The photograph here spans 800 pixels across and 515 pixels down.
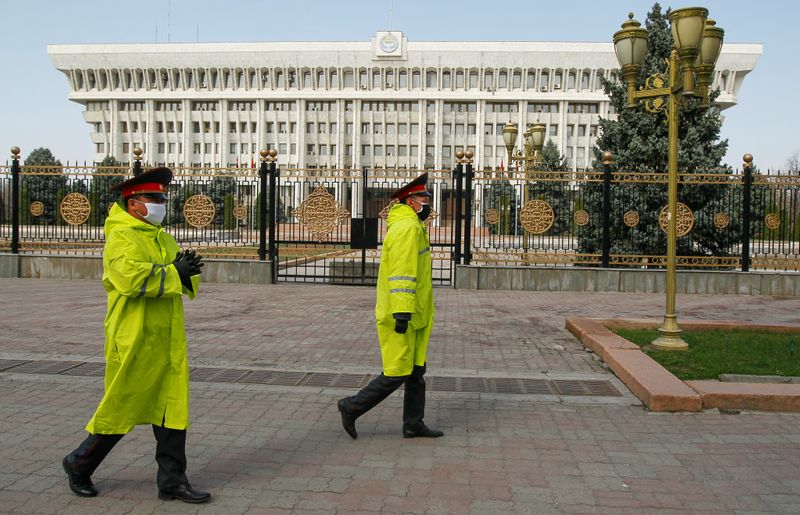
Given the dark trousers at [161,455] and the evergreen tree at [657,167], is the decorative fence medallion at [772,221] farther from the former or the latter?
the dark trousers at [161,455]

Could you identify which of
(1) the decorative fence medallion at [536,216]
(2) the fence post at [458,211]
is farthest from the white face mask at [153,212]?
(1) the decorative fence medallion at [536,216]

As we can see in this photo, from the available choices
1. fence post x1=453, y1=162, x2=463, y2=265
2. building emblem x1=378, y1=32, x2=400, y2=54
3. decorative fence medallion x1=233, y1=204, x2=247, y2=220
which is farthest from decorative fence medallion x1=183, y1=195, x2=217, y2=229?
building emblem x1=378, y1=32, x2=400, y2=54

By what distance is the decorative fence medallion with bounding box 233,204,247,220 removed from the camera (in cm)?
1538

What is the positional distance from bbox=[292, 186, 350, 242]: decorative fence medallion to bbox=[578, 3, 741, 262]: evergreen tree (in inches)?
232

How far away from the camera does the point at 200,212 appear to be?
595 inches

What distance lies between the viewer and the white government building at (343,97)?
69.5 meters

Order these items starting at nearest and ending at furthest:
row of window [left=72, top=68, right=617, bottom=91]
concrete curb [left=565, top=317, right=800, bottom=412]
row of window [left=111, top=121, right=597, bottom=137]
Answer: concrete curb [left=565, top=317, right=800, bottom=412] < row of window [left=72, top=68, right=617, bottom=91] < row of window [left=111, top=121, right=597, bottom=137]

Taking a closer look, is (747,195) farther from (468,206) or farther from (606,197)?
(468,206)

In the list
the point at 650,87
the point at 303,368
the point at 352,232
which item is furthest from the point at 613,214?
the point at 303,368

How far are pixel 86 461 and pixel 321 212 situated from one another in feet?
38.0

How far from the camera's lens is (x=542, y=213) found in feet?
48.2

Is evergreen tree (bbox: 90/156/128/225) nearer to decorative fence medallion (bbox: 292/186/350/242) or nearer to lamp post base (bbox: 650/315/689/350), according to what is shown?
decorative fence medallion (bbox: 292/186/350/242)

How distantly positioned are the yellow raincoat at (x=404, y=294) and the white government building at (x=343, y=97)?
2640 inches

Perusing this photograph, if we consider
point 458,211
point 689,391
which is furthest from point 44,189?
point 689,391
